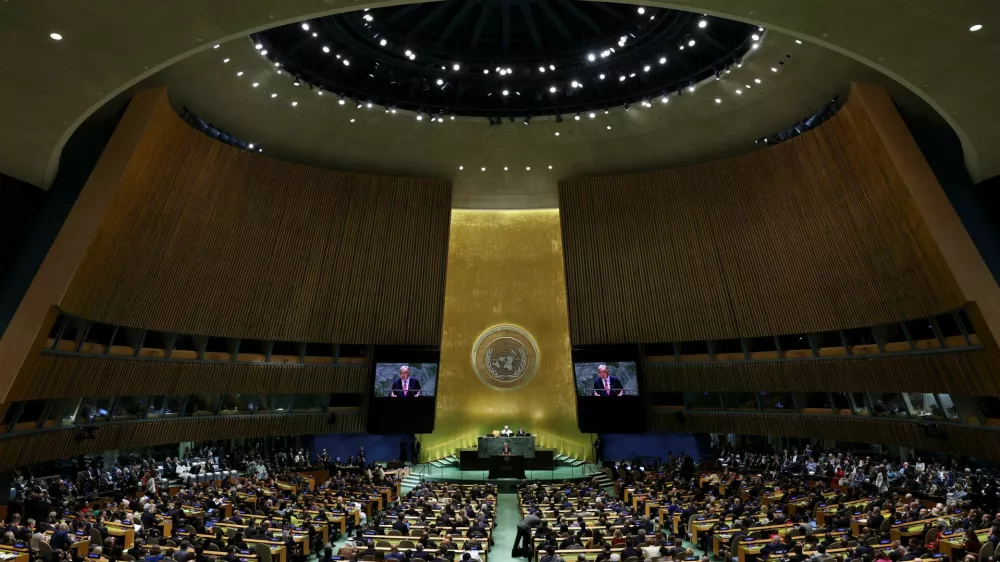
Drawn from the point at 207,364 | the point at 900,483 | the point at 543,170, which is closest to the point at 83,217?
the point at 207,364

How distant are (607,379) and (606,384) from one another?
0.18 m

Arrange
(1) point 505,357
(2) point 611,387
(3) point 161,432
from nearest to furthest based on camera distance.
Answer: (3) point 161,432
(2) point 611,387
(1) point 505,357

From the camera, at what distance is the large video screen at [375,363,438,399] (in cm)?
2166

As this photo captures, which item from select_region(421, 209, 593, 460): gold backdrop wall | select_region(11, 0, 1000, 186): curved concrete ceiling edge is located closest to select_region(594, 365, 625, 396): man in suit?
select_region(421, 209, 593, 460): gold backdrop wall

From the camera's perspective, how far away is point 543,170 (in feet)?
74.4

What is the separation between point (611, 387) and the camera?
Answer: 70.6 ft

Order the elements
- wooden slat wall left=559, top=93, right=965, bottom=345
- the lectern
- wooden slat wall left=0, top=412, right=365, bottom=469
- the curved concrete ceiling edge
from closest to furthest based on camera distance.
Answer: the curved concrete ceiling edge
wooden slat wall left=0, top=412, right=365, bottom=469
wooden slat wall left=559, top=93, right=965, bottom=345
the lectern

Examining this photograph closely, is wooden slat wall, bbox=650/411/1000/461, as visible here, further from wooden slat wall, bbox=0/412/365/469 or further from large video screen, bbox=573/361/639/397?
wooden slat wall, bbox=0/412/365/469

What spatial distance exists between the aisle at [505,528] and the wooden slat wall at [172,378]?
6.59m

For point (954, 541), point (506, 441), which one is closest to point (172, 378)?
point (506, 441)

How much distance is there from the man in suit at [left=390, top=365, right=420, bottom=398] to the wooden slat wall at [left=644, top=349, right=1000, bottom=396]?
8.14 meters

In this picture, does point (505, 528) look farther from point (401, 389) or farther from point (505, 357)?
point (505, 357)

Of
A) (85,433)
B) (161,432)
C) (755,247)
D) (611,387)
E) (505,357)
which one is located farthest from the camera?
(505,357)

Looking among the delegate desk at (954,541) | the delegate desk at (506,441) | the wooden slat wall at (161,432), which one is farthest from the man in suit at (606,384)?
the delegate desk at (954,541)
